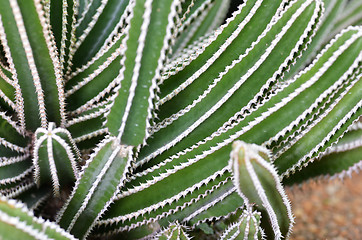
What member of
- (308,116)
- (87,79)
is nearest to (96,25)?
(87,79)

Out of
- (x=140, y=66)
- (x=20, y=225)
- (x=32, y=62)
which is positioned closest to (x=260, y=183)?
(x=140, y=66)

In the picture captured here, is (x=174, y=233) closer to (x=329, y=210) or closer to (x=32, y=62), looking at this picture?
(x=32, y=62)

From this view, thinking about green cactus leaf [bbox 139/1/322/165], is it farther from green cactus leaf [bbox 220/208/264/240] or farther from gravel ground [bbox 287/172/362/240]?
gravel ground [bbox 287/172/362/240]

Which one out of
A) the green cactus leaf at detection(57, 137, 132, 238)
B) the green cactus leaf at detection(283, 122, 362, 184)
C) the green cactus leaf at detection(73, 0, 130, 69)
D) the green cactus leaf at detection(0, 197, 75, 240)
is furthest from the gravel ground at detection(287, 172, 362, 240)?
the green cactus leaf at detection(0, 197, 75, 240)

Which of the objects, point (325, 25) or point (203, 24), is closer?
point (325, 25)

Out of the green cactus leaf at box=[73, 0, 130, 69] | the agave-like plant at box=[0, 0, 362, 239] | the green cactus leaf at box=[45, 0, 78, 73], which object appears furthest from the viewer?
the green cactus leaf at box=[73, 0, 130, 69]

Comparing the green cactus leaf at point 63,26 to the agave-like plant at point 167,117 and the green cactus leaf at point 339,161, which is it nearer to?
the agave-like plant at point 167,117

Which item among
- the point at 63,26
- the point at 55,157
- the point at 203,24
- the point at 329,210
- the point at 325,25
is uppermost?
the point at 325,25

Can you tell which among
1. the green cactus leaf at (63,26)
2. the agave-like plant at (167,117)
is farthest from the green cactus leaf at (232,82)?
the green cactus leaf at (63,26)
